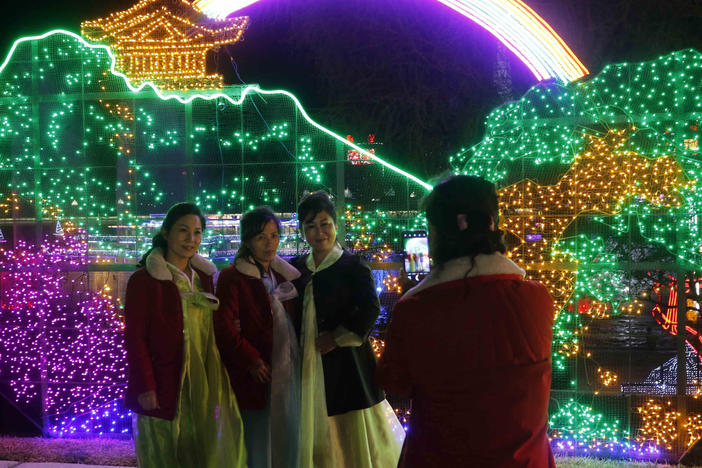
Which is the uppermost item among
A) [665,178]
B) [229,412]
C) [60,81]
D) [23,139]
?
[60,81]

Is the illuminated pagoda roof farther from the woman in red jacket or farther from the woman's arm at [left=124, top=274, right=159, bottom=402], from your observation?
the woman's arm at [left=124, top=274, right=159, bottom=402]

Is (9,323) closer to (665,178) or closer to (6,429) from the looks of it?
(6,429)

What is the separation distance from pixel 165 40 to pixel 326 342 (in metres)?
3.07

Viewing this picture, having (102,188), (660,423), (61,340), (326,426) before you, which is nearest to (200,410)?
(326,426)

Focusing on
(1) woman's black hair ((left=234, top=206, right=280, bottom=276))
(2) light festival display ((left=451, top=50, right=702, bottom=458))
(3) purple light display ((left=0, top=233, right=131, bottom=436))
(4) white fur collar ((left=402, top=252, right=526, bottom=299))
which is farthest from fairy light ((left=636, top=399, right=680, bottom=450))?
(3) purple light display ((left=0, top=233, right=131, bottom=436))

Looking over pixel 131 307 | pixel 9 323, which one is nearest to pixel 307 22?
pixel 9 323

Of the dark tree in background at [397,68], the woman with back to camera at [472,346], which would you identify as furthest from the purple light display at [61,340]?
the dark tree in background at [397,68]

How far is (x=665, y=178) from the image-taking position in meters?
4.25

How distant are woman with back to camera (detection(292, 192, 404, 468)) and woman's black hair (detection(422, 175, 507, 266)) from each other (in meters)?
1.35

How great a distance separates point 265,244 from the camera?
131 inches

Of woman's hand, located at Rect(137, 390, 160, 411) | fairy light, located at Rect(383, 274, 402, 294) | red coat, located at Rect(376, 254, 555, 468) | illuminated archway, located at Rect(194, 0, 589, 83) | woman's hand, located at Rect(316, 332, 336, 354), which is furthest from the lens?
fairy light, located at Rect(383, 274, 402, 294)

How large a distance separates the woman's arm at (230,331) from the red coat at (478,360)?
153cm

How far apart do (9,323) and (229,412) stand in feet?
8.86

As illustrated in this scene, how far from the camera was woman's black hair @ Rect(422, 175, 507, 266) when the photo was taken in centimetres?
178
